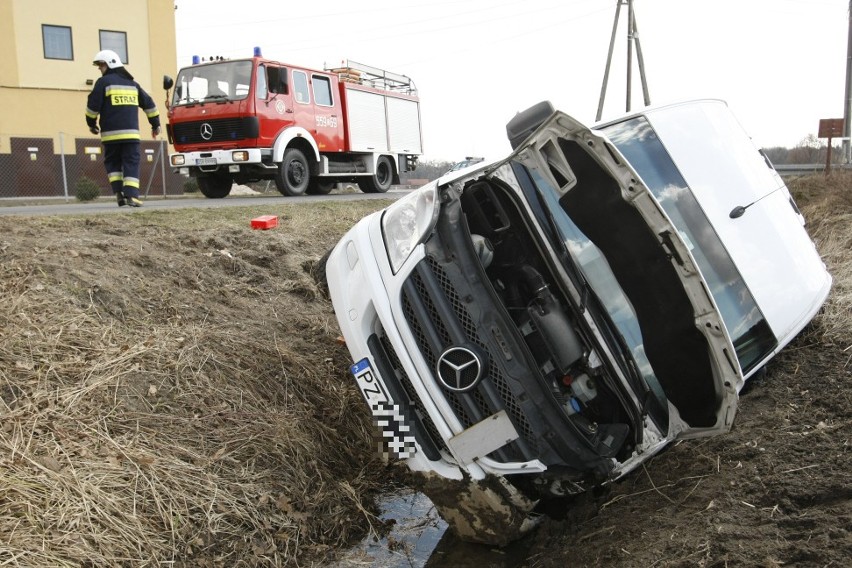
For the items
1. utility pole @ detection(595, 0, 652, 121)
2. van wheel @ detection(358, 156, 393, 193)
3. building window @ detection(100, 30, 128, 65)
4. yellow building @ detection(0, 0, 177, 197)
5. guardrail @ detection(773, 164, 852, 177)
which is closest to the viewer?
guardrail @ detection(773, 164, 852, 177)

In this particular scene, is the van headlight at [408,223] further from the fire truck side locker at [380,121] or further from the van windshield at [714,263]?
the fire truck side locker at [380,121]

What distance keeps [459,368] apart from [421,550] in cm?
112

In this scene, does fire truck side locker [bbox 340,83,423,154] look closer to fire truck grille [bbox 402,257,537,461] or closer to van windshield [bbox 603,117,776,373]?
van windshield [bbox 603,117,776,373]

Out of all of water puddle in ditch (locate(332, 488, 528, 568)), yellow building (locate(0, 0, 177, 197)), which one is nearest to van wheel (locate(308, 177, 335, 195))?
yellow building (locate(0, 0, 177, 197))

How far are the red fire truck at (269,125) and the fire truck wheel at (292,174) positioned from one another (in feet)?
0.06

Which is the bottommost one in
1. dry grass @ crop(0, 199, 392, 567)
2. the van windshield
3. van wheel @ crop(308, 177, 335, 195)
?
dry grass @ crop(0, 199, 392, 567)

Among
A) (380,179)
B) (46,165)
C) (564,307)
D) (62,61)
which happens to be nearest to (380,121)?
(380,179)

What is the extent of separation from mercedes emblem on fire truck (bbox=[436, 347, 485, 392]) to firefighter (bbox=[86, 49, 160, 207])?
7.35m

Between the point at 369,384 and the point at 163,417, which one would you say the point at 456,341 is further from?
the point at 163,417

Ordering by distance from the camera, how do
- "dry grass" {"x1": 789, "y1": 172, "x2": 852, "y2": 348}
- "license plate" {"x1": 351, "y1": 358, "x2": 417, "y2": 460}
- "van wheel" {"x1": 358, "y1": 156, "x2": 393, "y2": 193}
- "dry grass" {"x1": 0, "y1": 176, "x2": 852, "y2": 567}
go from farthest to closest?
1. "van wheel" {"x1": 358, "y1": 156, "x2": 393, "y2": 193}
2. "dry grass" {"x1": 789, "y1": 172, "x2": 852, "y2": 348}
3. "license plate" {"x1": 351, "y1": 358, "x2": 417, "y2": 460}
4. "dry grass" {"x1": 0, "y1": 176, "x2": 852, "y2": 567}

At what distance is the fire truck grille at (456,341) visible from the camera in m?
3.18

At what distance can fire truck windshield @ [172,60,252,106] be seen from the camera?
13250 mm

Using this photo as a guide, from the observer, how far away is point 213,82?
1350 cm

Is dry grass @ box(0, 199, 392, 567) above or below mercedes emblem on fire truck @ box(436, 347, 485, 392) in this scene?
below
